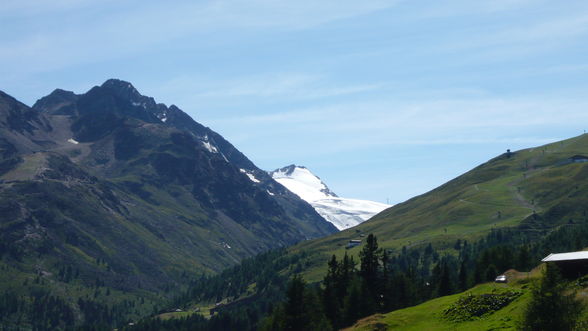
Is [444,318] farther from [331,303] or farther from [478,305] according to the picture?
[331,303]

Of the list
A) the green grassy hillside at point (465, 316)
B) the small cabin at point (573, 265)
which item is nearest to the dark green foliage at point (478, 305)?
the green grassy hillside at point (465, 316)

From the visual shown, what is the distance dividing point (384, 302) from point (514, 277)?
136 feet

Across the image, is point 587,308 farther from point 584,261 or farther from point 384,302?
point 384,302

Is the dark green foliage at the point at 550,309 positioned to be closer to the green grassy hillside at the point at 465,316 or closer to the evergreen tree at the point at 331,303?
the green grassy hillside at the point at 465,316

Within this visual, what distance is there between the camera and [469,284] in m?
142

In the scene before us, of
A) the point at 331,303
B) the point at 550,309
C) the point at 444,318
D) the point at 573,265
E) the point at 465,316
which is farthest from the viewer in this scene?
the point at 331,303

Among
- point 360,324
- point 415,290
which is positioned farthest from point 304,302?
point 415,290

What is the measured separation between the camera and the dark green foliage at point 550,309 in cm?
5953

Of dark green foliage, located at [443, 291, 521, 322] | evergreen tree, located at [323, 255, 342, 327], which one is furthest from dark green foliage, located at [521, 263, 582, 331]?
evergreen tree, located at [323, 255, 342, 327]

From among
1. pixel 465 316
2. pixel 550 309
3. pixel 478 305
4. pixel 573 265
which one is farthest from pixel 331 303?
pixel 550 309

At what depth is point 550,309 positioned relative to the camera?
5997 centimetres

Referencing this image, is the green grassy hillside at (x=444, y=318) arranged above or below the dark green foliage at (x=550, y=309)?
below

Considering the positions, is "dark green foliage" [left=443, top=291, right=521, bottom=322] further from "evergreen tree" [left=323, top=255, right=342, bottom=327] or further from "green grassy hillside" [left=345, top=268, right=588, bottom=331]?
"evergreen tree" [left=323, top=255, right=342, bottom=327]

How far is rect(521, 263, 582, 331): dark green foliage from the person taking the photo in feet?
195
